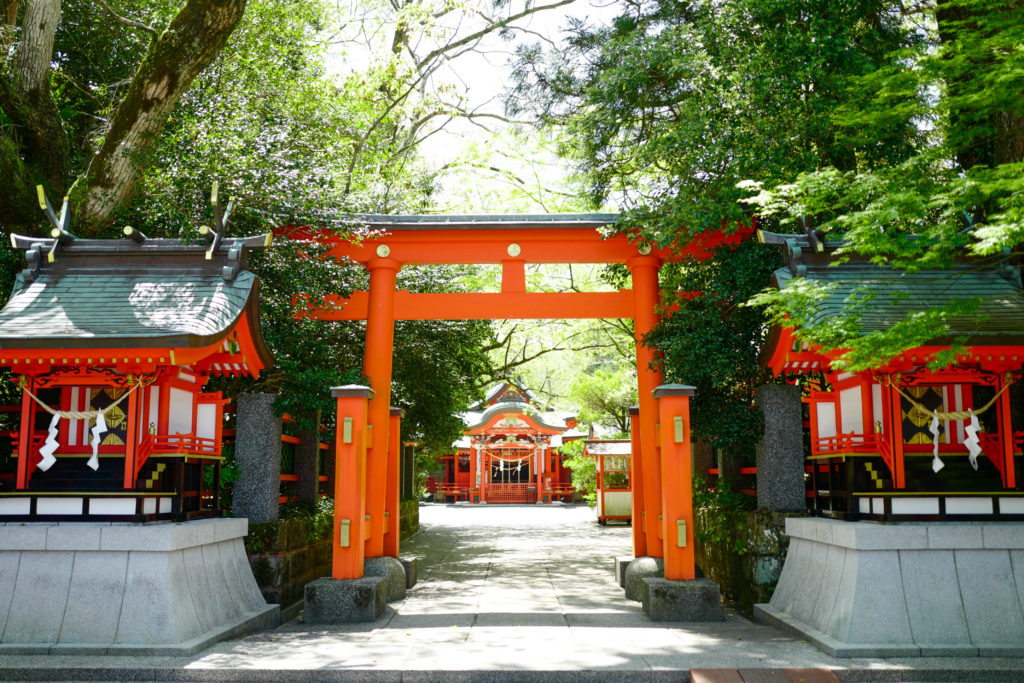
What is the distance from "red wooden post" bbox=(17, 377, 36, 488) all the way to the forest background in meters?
2.55

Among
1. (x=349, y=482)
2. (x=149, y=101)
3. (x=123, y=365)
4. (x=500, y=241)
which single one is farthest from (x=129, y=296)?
(x=500, y=241)

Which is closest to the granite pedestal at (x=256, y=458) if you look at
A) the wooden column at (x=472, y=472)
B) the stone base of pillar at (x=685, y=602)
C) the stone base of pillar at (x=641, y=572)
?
the stone base of pillar at (x=641, y=572)

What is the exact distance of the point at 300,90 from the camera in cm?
1235

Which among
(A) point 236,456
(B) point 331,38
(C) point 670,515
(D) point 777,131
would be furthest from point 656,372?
(B) point 331,38

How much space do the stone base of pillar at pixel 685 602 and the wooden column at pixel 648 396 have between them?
1.37m

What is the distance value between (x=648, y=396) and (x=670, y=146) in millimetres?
3118

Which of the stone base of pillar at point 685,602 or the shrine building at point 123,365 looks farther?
the stone base of pillar at point 685,602

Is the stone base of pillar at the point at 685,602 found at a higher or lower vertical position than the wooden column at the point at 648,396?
lower

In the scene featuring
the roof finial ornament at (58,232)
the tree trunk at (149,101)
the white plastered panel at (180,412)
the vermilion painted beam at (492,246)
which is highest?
the tree trunk at (149,101)

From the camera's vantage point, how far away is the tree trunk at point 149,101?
8.62 meters

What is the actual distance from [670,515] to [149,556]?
4.91 meters

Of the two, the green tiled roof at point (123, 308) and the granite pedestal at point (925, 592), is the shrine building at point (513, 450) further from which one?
the granite pedestal at point (925, 592)

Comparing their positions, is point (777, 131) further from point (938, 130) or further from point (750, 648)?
point (750, 648)

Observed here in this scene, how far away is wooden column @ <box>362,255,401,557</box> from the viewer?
373 inches
